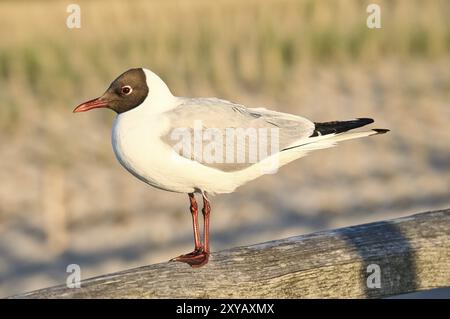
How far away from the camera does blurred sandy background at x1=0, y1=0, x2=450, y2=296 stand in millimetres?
9469

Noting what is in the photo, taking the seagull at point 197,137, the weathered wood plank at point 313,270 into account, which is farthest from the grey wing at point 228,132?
the weathered wood plank at point 313,270

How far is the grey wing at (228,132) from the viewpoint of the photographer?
357 cm

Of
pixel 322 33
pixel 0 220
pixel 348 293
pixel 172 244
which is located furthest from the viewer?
pixel 322 33

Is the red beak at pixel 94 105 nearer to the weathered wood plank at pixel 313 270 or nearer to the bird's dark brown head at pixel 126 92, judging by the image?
the bird's dark brown head at pixel 126 92

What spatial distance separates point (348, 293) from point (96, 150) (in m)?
9.04

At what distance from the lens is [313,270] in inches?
128

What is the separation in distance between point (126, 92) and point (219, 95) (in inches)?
397

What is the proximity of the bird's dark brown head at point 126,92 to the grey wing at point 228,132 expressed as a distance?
14cm

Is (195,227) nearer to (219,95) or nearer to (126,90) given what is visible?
(126,90)

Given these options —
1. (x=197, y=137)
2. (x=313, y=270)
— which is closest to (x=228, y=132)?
(x=197, y=137)

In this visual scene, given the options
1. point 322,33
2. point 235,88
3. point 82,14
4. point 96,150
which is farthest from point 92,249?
point 82,14

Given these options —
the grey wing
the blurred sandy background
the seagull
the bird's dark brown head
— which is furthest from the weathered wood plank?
the blurred sandy background

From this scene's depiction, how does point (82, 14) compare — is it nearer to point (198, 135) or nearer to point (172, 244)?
point (172, 244)

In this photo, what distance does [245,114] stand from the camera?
376 centimetres
